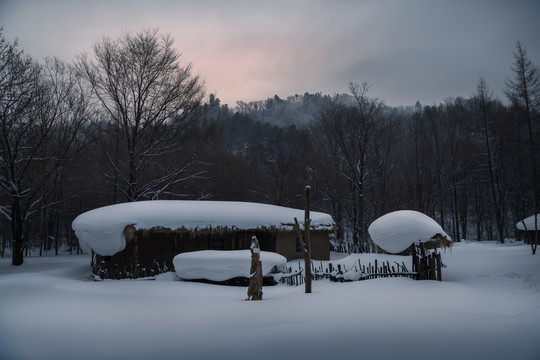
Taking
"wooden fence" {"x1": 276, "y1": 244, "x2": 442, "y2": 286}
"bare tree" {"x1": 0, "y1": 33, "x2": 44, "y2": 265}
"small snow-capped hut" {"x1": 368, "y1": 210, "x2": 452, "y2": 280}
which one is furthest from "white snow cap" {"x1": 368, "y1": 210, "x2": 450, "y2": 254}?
"bare tree" {"x1": 0, "y1": 33, "x2": 44, "y2": 265}

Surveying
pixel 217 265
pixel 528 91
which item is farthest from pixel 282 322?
pixel 528 91

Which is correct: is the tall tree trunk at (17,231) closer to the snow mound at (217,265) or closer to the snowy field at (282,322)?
the snowy field at (282,322)

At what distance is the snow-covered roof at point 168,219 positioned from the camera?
14.5 meters

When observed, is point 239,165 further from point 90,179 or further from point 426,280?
point 426,280

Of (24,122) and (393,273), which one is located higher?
(24,122)

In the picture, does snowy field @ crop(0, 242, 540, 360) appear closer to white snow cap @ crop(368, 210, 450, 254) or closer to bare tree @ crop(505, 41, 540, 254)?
white snow cap @ crop(368, 210, 450, 254)

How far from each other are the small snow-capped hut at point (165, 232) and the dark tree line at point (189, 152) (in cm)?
523

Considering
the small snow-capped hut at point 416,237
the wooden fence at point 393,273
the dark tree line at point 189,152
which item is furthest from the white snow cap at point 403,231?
the dark tree line at point 189,152

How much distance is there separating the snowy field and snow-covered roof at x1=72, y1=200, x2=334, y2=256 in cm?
301

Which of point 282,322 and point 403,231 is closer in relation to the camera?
point 282,322

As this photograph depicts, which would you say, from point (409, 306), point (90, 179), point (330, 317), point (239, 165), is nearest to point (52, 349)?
point (330, 317)

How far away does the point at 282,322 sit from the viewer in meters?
6.70

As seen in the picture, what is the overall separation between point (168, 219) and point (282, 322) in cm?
1006

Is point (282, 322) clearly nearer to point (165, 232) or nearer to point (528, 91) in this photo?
point (165, 232)
